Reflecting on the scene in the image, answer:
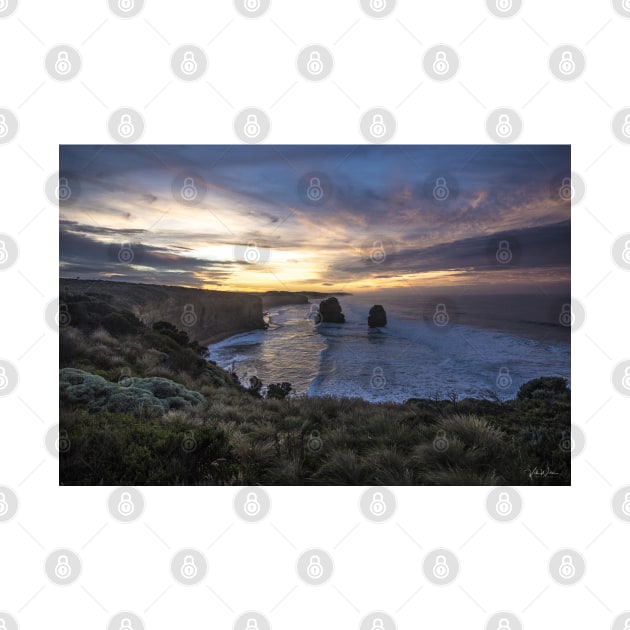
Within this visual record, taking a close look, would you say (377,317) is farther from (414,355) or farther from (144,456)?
(144,456)

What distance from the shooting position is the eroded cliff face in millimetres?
5867

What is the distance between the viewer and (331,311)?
5.71 meters

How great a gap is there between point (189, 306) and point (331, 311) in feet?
8.19

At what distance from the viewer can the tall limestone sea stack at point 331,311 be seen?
5.63m

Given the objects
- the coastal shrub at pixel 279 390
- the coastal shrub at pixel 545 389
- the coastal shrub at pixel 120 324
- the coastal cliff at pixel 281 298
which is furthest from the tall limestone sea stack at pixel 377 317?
the coastal shrub at pixel 120 324

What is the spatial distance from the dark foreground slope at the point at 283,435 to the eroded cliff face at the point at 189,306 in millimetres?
1105

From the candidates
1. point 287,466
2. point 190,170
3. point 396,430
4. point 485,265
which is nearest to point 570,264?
point 485,265

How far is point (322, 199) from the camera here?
5055mm

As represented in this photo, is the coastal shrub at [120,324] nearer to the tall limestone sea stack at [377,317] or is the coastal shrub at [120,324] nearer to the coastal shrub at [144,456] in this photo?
the coastal shrub at [144,456]

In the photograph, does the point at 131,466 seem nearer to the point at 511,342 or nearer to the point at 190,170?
the point at 190,170
